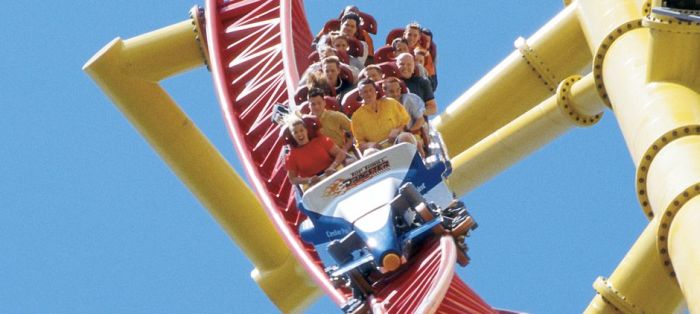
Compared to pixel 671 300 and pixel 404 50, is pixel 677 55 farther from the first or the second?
pixel 404 50

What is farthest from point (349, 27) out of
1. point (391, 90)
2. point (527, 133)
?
point (391, 90)

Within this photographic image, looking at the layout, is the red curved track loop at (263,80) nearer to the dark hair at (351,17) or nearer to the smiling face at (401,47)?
the dark hair at (351,17)

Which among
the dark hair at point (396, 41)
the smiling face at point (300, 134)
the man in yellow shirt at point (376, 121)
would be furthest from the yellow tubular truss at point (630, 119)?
the smiling face at point (300, 134)

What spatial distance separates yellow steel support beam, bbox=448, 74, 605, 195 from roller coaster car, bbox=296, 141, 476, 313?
233 centimetres

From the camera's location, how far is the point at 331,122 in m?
13.2

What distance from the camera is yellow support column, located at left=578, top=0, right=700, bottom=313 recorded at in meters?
10.7

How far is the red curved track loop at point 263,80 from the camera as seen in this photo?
47.8ft

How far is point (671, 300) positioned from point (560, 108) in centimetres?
252

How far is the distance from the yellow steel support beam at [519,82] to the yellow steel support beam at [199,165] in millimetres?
1530

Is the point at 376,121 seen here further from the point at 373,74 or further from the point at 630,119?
the point at 630,119

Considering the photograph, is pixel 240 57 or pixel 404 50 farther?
pixel 240 57

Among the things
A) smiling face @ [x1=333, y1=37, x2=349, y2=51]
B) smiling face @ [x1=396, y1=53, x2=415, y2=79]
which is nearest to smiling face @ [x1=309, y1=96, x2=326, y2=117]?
smiling face @ [x1=396, y1=53, x2=415, y2=79]

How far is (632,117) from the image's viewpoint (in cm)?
1205

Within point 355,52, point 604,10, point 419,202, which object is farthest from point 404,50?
point 419,202
